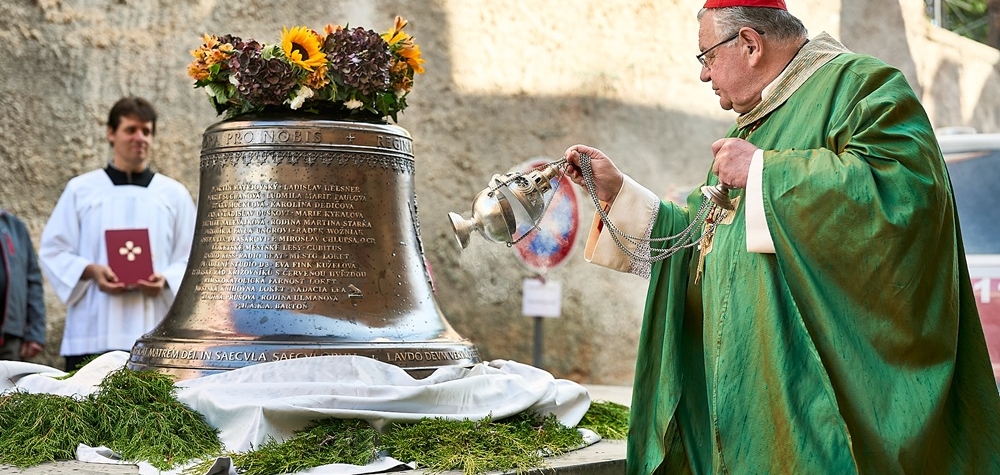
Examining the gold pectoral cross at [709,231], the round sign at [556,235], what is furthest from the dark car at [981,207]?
the gold pectoral cross at [709,231]

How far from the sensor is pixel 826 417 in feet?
9.30

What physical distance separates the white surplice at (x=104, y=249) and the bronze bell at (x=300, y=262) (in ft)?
5.69

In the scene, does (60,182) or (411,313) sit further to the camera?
(60,182)

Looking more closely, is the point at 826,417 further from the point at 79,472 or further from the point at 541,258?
the point at 541,258

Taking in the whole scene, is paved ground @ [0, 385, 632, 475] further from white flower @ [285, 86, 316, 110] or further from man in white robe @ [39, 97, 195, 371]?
man in white robe @ [39, 97, 195, 371]

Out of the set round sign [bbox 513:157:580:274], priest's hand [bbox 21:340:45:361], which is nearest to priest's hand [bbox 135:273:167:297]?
priest's hand [bbox 21:340:45:361]

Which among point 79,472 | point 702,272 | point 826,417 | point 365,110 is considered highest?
point 365,110

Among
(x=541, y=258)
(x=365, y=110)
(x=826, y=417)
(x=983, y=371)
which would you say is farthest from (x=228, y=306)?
(x=541, y=258)

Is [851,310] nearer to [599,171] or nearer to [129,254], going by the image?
[599,171]

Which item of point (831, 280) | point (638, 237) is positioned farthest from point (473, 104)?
point (831, 280)

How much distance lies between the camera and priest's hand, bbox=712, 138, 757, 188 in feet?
9.86

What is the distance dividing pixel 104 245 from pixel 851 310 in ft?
13.3

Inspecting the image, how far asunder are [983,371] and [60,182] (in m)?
5.81

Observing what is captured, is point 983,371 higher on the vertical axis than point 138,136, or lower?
lower
